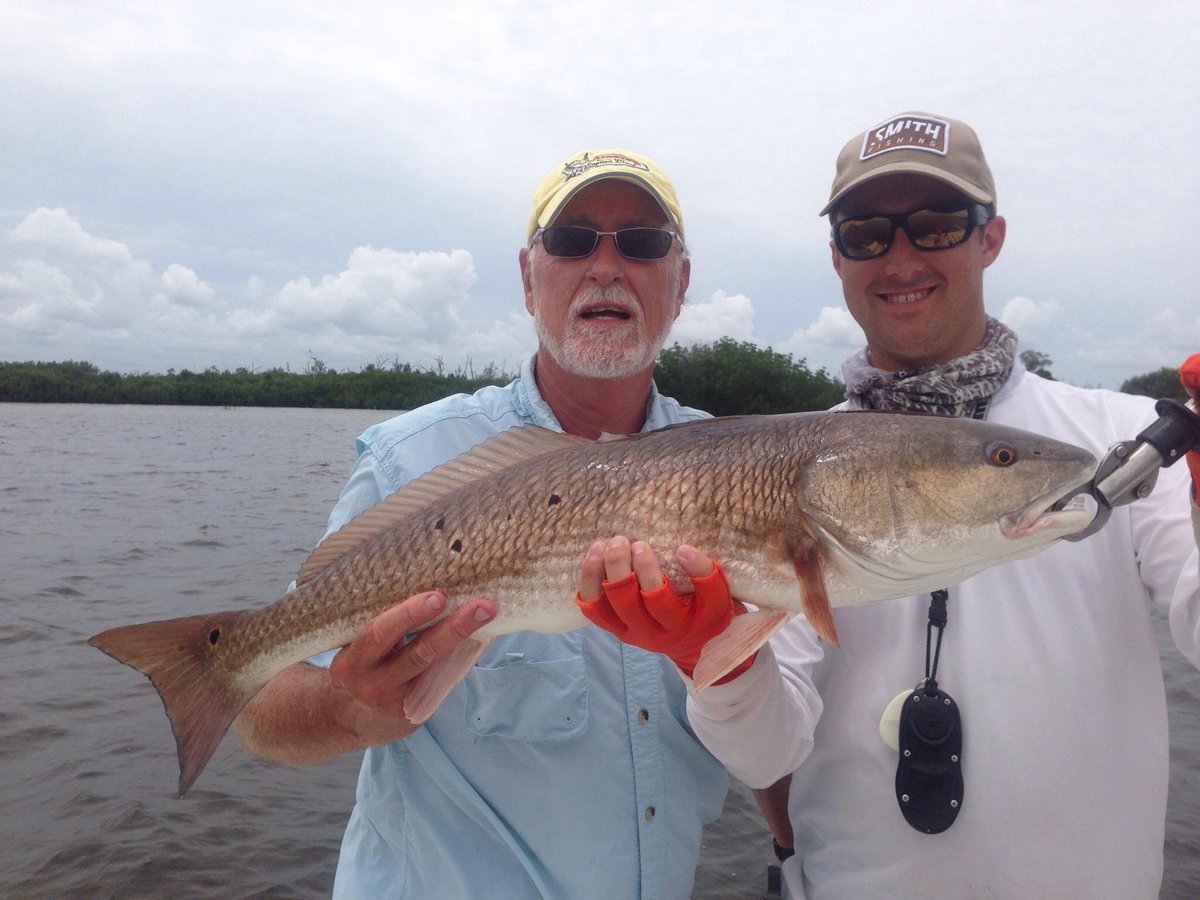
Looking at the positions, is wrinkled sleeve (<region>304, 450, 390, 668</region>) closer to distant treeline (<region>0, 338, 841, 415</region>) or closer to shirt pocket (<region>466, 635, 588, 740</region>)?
shirt pocket (<region>466, 635, 588, 740</region>)

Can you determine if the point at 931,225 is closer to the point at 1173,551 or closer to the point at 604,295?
the point at 604,295

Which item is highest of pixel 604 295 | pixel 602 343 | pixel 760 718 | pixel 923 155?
pixel 923 155

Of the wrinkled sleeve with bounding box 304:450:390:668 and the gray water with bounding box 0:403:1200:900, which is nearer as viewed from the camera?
the wrinkled sleeve with bounding box 304:450:390:668

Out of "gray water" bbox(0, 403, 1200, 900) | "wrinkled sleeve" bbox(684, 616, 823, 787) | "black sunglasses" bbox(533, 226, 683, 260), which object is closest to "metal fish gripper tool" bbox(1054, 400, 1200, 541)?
"wrinkled sleeve" bbox(684, 616, 823, 787)

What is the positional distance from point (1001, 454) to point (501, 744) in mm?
1957

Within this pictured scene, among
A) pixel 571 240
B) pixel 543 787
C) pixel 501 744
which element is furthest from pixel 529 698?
pixel 571 240

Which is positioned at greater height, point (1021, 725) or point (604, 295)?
point (604, 295)

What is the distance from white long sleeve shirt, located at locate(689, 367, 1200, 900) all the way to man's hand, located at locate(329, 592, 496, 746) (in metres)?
0.81

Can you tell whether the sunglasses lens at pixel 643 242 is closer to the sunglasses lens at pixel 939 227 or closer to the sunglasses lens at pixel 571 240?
the sunglasses lens at pixel 571 240

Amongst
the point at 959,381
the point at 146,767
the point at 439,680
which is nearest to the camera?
the point at 439,680

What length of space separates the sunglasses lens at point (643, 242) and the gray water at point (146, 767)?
471 centimetres

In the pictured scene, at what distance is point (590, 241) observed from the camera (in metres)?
3.43

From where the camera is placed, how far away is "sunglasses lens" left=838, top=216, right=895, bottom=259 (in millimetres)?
3113

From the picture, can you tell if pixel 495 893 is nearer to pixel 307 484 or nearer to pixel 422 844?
pixel 422 844
